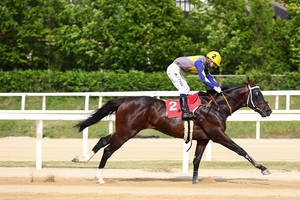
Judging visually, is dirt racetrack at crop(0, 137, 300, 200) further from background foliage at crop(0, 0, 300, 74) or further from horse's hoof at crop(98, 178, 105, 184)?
background foliage at crop(0, 0, 300, 74)

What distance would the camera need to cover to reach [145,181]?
10.8 m

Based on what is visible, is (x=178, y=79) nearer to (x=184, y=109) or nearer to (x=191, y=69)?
(x=191, y=69)

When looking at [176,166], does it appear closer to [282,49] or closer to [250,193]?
[250,193]

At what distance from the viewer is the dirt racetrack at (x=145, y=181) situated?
30.4 feet

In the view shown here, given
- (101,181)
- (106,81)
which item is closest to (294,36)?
(106,81)

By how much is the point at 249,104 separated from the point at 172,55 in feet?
64.1

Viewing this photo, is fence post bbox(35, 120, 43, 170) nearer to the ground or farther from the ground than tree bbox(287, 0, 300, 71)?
nearer to the ground

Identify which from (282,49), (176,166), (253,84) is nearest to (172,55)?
(282,49)

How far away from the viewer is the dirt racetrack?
9258mm

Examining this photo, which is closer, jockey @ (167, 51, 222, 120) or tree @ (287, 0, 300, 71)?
jockey @ (167, 51, 222, 120)

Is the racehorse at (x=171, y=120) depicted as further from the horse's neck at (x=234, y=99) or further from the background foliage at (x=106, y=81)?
the background foliage at (x=106, y=81)

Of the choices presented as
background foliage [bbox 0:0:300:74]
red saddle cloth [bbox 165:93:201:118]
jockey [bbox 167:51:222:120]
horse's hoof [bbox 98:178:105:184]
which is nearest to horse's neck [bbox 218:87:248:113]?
jockey [bbox 167:51:222:120]

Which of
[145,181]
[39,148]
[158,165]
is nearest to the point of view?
[145,181]

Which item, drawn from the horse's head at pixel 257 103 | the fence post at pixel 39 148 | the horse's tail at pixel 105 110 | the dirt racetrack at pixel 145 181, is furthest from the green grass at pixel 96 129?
the horse's head at pixel 257 103
